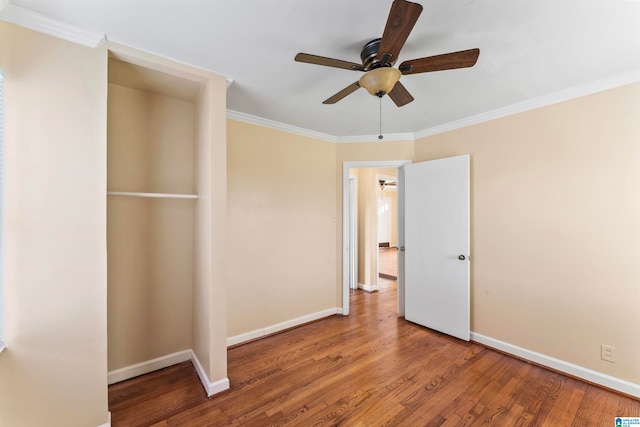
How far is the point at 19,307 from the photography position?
1443 millimetres

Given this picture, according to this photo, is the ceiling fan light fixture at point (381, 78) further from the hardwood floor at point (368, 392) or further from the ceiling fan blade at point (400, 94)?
the hardwood floor at point (368, 392)

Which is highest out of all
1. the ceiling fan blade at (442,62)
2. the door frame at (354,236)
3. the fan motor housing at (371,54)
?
the fan motor housing at (371,54)

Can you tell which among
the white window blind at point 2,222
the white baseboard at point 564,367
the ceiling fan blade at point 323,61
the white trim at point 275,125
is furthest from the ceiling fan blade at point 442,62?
the white baseboard at point 564,367

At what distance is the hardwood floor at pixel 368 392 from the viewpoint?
1823 millimetres

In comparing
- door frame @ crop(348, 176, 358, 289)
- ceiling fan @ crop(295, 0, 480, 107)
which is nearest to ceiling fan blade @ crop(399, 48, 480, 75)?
ceiling fan @ crop(295, 0, 480, 107)

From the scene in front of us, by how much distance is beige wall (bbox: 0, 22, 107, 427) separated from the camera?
1.43 meters

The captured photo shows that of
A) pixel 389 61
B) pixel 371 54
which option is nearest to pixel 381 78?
pixel 389 61

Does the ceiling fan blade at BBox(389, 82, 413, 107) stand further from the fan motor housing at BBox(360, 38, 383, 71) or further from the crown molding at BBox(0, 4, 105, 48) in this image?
the crown molding at BBox(0, 4, 105, 48)

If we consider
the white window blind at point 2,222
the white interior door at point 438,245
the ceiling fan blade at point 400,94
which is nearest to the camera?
the white window blind at point 2,222

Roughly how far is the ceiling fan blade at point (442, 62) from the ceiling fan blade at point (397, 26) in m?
0.13

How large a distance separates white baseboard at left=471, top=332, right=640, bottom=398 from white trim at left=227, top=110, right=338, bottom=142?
9.94 feet

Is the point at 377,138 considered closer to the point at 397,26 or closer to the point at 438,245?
the point at 438,245

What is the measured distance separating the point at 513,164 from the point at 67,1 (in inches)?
143

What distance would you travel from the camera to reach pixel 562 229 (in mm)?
2371
